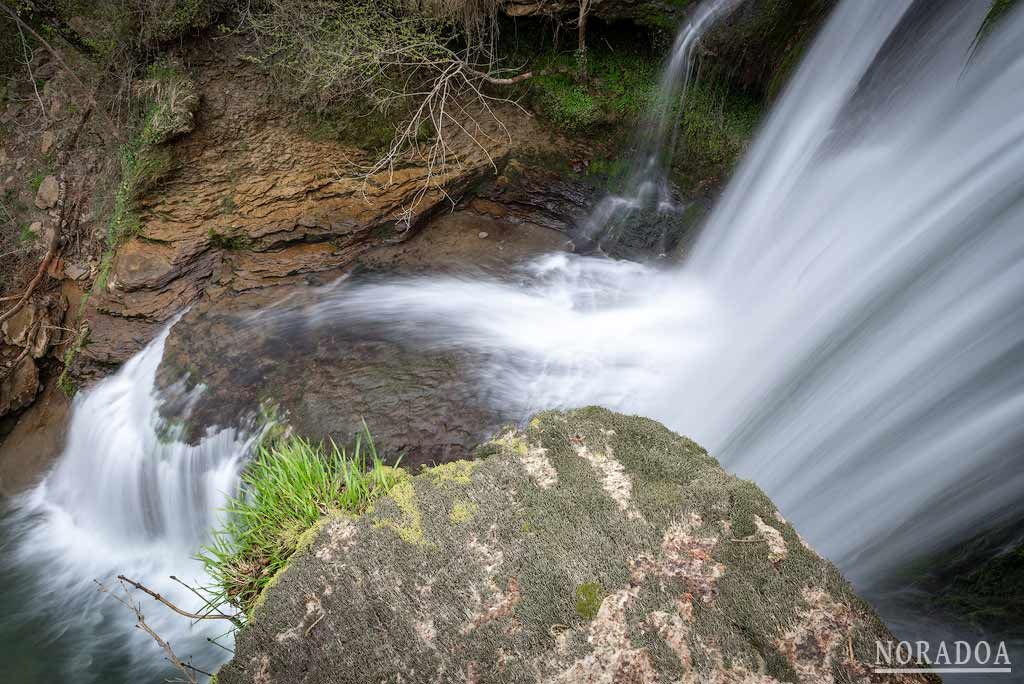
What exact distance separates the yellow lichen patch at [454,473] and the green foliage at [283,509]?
26 cm

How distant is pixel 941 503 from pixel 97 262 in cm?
762

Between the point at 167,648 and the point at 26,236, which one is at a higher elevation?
the point at 167,648

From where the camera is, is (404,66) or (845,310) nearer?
(845,310)

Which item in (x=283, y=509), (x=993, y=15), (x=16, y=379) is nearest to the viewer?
(x=283, y=509)

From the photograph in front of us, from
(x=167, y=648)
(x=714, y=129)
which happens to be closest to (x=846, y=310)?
(x=714, y=129)

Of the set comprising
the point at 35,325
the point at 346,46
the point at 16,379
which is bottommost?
the point at 16,379

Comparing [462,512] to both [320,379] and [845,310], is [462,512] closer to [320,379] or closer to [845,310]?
[320,379]

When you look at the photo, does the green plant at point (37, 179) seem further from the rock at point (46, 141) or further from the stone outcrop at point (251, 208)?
the stone outcrop at point (251, 208)

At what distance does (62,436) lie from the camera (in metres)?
5.88

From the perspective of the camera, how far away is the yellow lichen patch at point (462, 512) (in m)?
2.80

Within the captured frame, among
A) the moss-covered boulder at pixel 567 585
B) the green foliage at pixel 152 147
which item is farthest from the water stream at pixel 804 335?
the green foliage at pixel 152 147

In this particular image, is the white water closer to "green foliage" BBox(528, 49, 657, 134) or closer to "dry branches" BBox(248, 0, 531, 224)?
"green foliage" BBox(528, 49, 657, 134)

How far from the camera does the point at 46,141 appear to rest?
6.94 m

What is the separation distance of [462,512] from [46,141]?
7117mm
